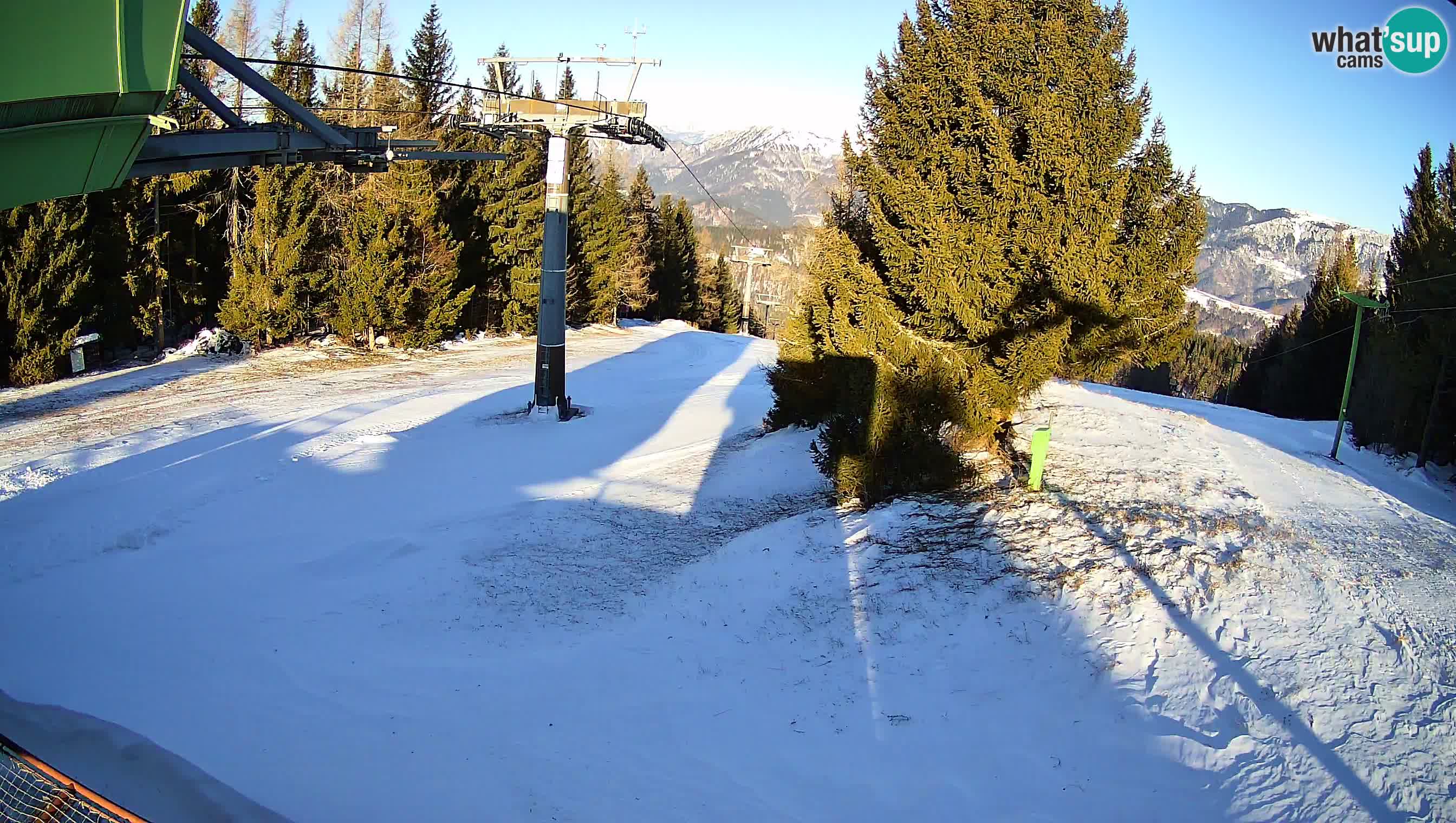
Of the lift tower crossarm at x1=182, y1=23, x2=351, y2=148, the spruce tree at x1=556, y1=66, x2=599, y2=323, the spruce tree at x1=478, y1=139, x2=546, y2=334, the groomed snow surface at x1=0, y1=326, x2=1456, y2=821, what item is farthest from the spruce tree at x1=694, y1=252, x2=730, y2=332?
the lift tower crossarm at x1=182, y1=23, x2=351, y2=148

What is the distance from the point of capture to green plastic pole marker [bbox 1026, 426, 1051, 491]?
9.91m

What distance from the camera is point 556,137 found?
1820 centimetres

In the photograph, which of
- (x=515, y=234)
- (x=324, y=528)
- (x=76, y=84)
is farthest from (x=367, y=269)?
(x=76, y=84)

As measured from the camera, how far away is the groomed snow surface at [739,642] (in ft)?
17.6

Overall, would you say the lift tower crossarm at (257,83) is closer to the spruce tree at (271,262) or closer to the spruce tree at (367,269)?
the spruce tree at (367,269)

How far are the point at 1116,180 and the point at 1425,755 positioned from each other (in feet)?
26.4

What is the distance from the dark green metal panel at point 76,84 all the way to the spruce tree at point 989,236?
8.47 metres

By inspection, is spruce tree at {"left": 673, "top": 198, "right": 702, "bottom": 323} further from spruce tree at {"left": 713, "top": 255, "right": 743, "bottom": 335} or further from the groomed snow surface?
the groomed snow surface

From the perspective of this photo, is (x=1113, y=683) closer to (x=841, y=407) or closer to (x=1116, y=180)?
(x=841, y=407)

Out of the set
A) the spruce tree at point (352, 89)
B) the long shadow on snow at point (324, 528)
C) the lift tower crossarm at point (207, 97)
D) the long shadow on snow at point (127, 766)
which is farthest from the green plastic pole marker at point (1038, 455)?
the spruce tree at point (352, 89)

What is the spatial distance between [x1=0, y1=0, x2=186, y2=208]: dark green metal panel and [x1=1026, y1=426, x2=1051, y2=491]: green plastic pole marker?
359 inches

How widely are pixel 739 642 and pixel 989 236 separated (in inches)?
254

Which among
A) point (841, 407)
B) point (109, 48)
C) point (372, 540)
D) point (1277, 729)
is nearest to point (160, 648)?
point (372, 540)

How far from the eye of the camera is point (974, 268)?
1078cm
